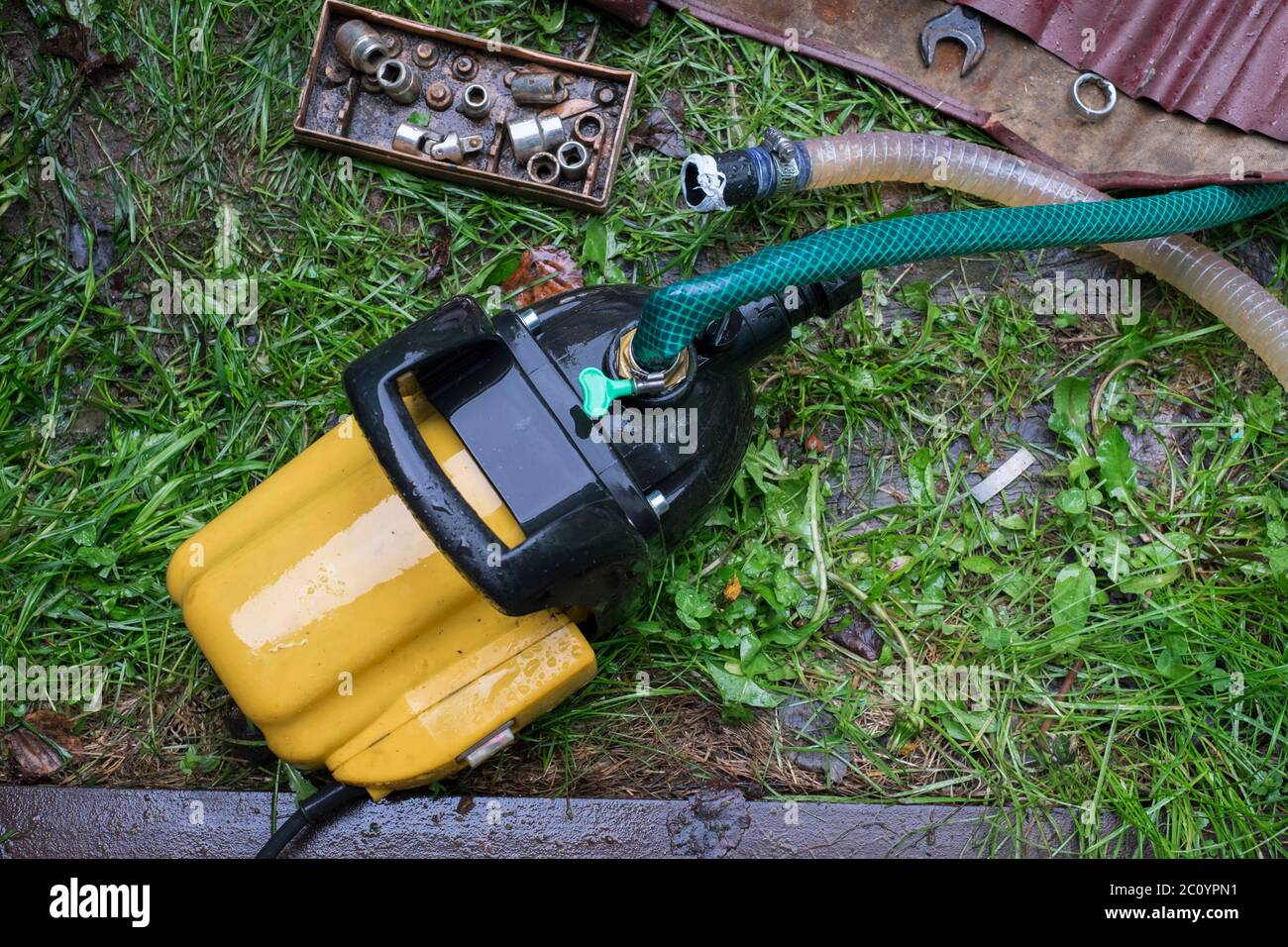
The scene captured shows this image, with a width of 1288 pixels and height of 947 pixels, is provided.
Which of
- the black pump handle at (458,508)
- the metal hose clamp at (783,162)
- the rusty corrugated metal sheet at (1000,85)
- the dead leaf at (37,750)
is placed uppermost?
the rusty corrugated metal sheet at (1000,85)

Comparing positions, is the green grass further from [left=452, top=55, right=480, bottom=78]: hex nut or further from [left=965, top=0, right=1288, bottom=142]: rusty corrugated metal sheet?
[left=965, top=0, right=1288, bottom=142]: rusty corrugated metal sheet

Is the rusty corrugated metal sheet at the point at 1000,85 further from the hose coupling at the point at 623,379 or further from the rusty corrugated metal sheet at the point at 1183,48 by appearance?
the hose coupling at the point at 623,379

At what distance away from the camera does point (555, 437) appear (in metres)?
1.76

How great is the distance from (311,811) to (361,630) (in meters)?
0.50

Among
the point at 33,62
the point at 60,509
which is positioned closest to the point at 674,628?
the point at 60,509

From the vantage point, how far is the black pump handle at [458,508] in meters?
1.59

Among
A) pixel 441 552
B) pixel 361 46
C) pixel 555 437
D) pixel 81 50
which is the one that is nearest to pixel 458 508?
pixel 441 552

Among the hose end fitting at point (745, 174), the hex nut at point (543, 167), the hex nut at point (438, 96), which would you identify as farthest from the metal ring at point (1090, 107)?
the hex nut at point (438, 96)

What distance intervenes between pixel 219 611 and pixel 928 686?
1.56 metres

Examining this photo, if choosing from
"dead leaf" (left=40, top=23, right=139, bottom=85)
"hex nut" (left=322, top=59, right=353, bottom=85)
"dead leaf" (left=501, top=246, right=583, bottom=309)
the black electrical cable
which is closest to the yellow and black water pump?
the black electrical cable

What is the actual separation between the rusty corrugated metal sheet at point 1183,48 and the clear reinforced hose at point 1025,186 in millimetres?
300

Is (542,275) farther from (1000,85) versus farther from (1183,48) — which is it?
(1183,48)

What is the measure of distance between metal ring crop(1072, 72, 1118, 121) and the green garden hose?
337mm

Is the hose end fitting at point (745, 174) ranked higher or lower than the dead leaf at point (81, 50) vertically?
higher
